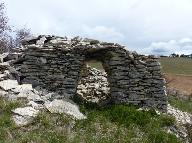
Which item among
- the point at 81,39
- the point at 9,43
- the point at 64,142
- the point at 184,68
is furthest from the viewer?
the point at 184,68

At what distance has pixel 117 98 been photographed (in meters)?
18.4

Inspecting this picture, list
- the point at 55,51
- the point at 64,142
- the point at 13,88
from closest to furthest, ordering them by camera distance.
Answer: the point at 64,142 → the point at 13,88 → the point at 55,51

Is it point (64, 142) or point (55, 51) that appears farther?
point (55, 51)

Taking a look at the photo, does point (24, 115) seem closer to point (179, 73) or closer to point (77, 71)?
point (77, 71)

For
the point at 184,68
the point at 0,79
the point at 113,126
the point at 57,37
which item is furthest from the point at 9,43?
the point at 184,68

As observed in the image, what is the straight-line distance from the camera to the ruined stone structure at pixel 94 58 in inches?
706

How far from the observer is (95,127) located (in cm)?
1516

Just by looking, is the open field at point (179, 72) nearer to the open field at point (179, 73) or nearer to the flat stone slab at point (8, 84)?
the open field at point (179, 73)

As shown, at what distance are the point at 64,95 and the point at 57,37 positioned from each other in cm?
332

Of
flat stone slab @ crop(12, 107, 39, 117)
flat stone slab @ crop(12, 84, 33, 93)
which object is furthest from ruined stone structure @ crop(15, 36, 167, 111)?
flat stone slab @ crop(12, 107, 39, 117)

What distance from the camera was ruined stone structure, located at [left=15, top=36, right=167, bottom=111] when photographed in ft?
58.8

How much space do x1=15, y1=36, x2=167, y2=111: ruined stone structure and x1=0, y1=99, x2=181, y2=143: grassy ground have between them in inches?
39.7

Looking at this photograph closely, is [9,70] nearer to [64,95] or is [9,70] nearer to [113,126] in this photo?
[64,95]

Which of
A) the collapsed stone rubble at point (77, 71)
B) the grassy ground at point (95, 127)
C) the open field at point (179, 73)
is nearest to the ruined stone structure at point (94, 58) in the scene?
the collapsed stone rubble at point (77, 71)
